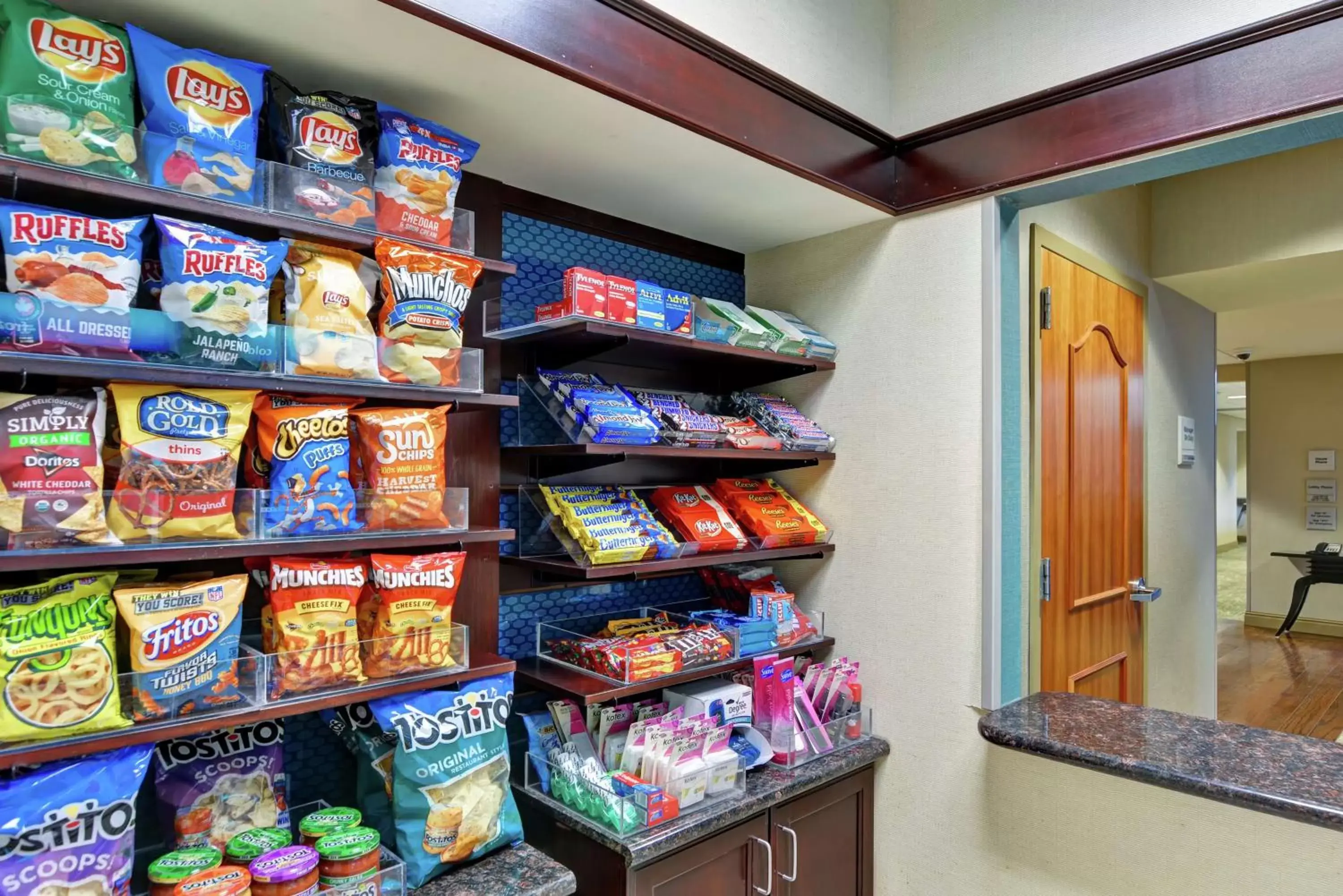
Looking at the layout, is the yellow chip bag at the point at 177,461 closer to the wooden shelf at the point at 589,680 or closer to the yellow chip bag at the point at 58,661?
the yellow chip bag at the point at 58,661

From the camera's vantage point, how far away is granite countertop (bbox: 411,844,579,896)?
1550 mm

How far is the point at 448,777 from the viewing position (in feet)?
5.23

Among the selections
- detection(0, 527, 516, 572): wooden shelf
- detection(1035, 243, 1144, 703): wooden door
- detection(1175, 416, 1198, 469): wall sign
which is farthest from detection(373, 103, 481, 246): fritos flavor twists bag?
detection(1175, 416, 1198, 469): wall sign

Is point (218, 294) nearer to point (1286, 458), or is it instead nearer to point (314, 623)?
point (314, 623)

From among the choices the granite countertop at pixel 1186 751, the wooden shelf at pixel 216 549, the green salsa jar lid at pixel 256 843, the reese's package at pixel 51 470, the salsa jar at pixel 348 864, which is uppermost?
the reese's package at pixel 51 470

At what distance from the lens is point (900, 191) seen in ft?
7.75

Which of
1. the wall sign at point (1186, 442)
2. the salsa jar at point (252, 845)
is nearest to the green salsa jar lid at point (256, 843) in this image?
the salsa jar at point (252, 845)

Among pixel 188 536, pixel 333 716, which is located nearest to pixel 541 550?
pixel 333 716

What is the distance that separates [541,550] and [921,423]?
1156 mm

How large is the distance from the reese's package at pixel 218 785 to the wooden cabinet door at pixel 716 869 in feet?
2.59

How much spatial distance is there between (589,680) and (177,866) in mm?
938

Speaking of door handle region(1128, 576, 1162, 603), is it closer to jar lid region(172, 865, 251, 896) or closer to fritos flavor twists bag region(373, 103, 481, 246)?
fritos flavor twists bag region(373, 103, 481, 246)

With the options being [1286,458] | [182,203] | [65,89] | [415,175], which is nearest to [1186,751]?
[415,175]

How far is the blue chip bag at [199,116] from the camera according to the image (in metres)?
1.32
